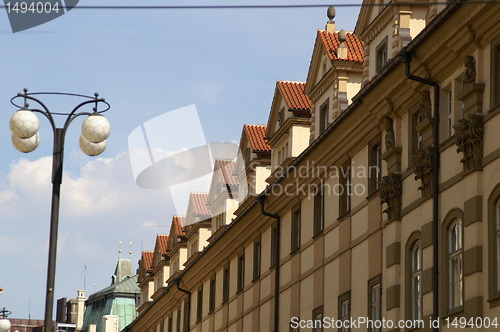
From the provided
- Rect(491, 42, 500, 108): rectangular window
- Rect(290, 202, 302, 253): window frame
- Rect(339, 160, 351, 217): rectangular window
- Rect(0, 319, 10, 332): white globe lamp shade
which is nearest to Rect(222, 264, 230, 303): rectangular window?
Rect(0, 319, 10, 332): white globe lamp shade

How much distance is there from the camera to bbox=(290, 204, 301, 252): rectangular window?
40500 millimetres

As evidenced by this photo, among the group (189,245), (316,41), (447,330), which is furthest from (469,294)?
(189,245)

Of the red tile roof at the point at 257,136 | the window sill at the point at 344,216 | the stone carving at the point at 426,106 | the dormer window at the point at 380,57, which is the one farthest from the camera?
the red tile roof at the point at 257,136

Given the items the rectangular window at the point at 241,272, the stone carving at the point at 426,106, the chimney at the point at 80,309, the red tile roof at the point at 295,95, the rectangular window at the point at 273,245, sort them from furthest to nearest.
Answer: the chimney at the point at 80,309 → the rectangular window at the point at 241,272 → the red tile roof at the point at 295,95 → the rectangular window at the point at 273,245 → the stone carving at the point at 426,106

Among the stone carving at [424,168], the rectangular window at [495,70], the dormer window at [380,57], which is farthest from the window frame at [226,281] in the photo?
the rectangular window at [495,70]

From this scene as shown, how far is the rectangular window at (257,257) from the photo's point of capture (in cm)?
4550

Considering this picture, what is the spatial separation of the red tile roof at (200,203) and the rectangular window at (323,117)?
20.2 metres

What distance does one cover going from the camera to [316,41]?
41344 millimetres

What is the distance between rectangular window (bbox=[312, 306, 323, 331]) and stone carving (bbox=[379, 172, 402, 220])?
6.48 metres

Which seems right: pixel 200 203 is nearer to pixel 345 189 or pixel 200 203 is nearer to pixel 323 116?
pixel 323 116

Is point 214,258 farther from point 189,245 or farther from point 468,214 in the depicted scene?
point 468,214

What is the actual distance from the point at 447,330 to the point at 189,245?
35.8m

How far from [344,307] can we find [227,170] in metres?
20.5

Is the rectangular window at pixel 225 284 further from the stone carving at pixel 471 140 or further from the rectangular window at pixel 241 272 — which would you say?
the stone carving at pixel 471 140
